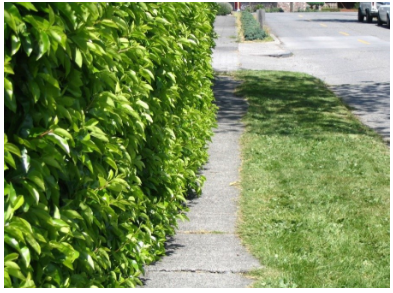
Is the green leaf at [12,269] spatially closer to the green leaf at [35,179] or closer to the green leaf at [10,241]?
the green leaf at [10,241]

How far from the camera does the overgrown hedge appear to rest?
7.97 feet

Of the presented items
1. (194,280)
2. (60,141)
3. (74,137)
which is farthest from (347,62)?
(60,141)

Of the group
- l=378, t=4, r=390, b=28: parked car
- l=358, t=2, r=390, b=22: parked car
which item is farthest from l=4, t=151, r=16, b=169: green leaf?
l=358, t=2, r=390, b=22: parked car

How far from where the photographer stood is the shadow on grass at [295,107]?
9898 millimetres

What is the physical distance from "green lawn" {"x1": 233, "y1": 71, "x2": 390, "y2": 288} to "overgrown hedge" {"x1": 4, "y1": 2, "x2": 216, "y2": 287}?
1.18m

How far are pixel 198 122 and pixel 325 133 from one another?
128 inches

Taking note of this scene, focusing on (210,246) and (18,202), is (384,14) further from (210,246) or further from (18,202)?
(18,202)

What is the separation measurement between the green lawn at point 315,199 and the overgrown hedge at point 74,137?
46.4 inches

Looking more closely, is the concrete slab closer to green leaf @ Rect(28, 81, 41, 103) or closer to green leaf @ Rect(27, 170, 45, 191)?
green leaf @ Rect(27, 170, 45, 191)

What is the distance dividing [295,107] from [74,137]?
9.27 meters

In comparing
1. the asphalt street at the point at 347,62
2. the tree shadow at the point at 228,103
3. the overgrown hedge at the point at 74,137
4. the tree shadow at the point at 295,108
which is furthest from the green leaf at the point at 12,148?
the asphalt street at the point at 347,62

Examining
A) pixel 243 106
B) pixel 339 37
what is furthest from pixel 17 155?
pixel 339 37
